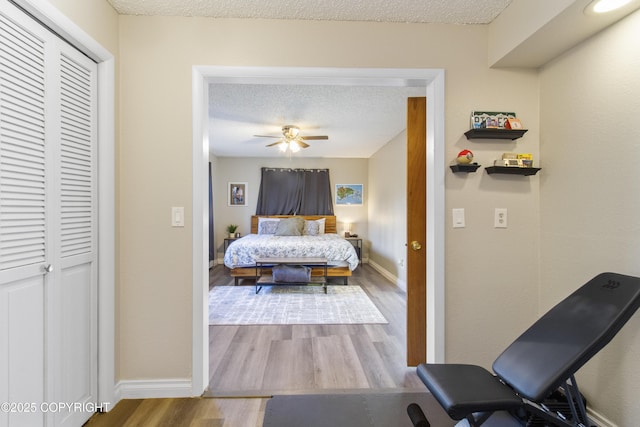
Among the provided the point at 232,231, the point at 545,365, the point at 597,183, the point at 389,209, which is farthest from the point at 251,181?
the point at 545,365

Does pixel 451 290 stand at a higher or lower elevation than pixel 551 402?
higher

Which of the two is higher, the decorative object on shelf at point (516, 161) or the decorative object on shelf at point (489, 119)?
the decorative object on shelf at point (489, 119)

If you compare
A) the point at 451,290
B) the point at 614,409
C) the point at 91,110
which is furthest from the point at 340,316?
the point at 91,110

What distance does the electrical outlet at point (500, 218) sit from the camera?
1.84 meters

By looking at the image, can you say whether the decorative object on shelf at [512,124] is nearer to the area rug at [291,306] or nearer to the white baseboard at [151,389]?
the area rug at [291,306]

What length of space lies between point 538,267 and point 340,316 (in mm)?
1995

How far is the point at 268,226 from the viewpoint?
6.17 meters

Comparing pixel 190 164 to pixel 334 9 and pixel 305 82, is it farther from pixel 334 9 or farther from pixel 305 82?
pixel 334 9

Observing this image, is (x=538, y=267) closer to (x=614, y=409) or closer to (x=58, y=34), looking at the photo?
(x=614, y=409)

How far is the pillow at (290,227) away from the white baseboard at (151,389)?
162 inches

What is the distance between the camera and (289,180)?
6.65 meters

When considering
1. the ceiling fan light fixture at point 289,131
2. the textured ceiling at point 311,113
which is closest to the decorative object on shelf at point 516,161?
the textured ceiling at point 311,113

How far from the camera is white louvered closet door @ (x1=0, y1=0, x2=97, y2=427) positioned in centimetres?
115

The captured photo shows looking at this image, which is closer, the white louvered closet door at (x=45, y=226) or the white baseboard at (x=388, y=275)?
the white louvered closet door at (x=45, y=226)
